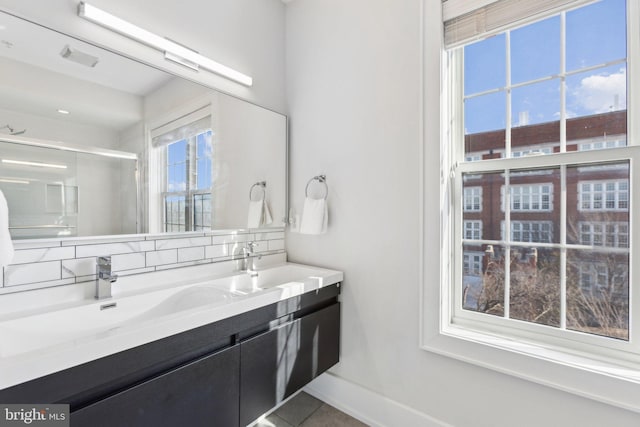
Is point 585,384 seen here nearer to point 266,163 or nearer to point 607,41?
point 607,41

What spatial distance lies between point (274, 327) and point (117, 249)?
82cm

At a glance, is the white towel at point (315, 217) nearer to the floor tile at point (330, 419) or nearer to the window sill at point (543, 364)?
the window sill at point (543, 364)

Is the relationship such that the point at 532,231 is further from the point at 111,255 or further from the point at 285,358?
the point at 111,255

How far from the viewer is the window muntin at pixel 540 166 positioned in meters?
1.21

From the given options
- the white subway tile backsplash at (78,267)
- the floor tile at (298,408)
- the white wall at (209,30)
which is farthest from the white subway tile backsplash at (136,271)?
the floor tile at (298,408)

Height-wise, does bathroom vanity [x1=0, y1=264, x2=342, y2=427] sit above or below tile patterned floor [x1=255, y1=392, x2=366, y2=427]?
above

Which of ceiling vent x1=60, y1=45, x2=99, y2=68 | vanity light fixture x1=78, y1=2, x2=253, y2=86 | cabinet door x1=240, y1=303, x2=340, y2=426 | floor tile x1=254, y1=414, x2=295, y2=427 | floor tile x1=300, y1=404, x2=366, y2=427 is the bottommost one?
floor tile x1=300, y1=404, x2=366, y2=427

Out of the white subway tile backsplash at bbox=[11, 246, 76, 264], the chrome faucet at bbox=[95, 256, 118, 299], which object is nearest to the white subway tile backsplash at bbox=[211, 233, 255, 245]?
the chrome faucet at bbox=[95, 256, 118, 299]

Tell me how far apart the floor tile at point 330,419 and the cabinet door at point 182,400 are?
645 mm

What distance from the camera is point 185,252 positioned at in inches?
63.9

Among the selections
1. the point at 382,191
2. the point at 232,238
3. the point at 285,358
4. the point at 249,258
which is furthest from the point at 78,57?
the point at 285,358

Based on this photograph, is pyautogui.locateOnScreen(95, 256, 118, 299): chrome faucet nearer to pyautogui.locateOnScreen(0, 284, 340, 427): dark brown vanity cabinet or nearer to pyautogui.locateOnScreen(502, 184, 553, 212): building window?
pyautogui.locateOnScreen(0, 284, 340, 427): dark brown vanity cabinet

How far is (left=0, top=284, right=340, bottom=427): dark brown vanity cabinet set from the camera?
860 millimetres

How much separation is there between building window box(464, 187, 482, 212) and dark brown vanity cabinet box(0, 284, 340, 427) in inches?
35.6
